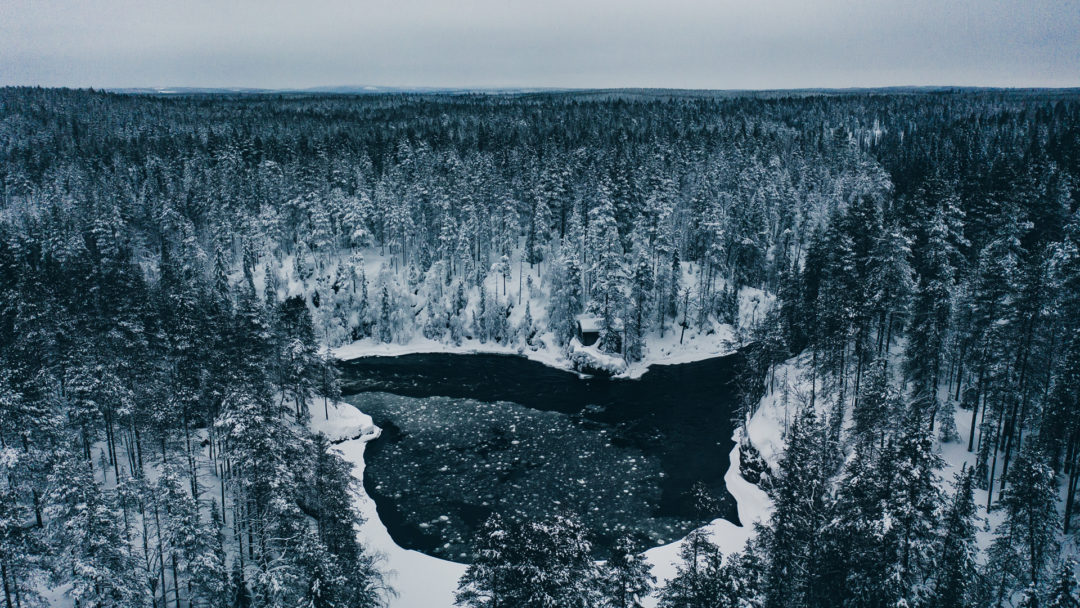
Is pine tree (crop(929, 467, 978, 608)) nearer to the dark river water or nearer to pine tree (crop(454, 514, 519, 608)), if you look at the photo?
the dark river water

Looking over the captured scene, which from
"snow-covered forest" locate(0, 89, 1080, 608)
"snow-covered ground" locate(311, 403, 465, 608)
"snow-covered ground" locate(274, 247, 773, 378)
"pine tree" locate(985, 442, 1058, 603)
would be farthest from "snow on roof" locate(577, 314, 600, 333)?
"pine tree" locate(985, 442, 1058, 603)

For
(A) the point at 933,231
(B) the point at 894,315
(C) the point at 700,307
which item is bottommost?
(C) the point at 700,307

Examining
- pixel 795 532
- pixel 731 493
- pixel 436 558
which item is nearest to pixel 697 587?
pixel 795 532

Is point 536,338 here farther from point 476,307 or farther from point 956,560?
point 956,560

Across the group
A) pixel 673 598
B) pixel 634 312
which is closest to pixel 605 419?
pixel 634 312

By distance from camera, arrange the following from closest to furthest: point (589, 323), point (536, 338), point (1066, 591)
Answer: point (1066, 591) → point (589, 323) → point (536, 338)

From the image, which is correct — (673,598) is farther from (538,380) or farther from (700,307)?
(700,307)

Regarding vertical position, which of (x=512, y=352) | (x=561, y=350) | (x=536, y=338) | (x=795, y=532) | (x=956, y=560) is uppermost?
(x=956, y=560)

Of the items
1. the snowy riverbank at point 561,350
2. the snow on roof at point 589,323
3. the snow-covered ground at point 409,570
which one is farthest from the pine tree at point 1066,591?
the snow on roof at point 589,323
